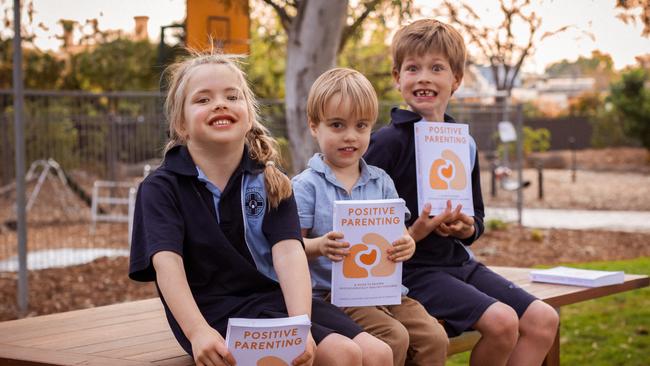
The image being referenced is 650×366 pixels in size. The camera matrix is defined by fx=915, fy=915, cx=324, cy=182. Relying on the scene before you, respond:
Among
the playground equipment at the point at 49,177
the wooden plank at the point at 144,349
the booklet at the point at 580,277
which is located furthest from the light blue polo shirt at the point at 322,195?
the playground equipment at the point at 49,177

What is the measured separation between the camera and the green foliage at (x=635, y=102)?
83.6 ft

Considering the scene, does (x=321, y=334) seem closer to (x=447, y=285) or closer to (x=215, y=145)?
(x=215, y=145)

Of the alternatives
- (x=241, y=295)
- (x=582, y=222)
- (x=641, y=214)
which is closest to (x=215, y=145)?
(x=241, y=295)

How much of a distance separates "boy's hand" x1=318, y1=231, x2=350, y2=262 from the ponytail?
0.21 m

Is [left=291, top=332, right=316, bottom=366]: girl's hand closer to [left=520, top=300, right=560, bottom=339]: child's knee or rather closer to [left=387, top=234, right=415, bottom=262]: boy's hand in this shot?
[left=387, top=234, right=415, bottom=262]: boy's hand

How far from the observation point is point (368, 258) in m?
3.12

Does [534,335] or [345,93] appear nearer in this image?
[345,93]

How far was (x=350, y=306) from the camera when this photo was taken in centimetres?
317

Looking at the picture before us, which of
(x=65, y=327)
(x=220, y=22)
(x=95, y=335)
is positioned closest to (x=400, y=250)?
(x=95, y=335)

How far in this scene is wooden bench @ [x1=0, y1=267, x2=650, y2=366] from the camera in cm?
294

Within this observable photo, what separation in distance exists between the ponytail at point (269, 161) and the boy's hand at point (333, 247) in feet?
0.69

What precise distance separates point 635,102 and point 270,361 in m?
25.1

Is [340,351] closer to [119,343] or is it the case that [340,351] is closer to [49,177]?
[119,343]

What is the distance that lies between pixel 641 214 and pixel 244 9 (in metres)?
9.36
